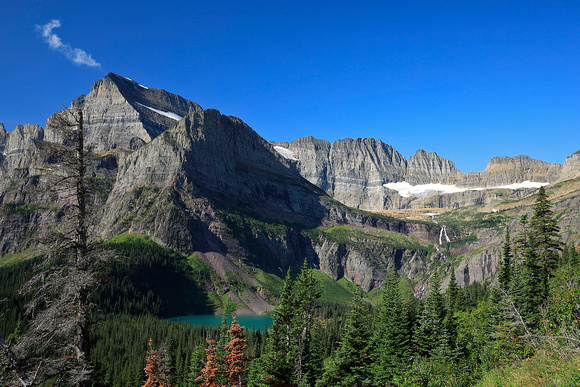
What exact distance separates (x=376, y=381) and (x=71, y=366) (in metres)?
39.1

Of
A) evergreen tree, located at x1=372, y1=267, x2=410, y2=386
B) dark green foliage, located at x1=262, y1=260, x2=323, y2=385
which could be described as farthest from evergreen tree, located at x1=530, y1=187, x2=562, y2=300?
dark green foliage, located at x1=262, y1=260, x2=323, y2=385

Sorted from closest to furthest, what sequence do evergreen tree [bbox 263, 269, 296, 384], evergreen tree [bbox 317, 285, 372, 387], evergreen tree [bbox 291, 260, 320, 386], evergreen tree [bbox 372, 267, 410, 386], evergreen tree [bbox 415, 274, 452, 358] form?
evergreen tree [bbox 317, 285, 372, 387] → evergreen tree [bbox 263, 269, 296, 384] → evergreen tree [bbox 291, 260, 320, 386] → evergreen tree [bbox 415, 274, 452, 358] → evergreen tree [bbox 372, 267, 410, 386]

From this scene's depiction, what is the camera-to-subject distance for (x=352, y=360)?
132ft

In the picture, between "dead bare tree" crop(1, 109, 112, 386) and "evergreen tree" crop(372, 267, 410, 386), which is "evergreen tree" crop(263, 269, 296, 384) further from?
"dead bare tree" crop(1, 109, 112, 386)

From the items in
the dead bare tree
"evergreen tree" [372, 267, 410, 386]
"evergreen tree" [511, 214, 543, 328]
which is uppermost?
the dead bare tree

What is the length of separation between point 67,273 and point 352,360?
3284 centimetres

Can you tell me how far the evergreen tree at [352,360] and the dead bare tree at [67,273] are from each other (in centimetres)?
3047

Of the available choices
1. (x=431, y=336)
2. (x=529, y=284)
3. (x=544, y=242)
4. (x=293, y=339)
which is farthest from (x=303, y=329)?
(x=544, y=242)

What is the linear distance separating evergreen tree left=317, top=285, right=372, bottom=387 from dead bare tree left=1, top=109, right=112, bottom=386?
30469 mm

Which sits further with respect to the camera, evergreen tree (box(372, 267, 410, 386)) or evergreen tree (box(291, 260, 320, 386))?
evergreen tree (box(372, 267, 410, 386))

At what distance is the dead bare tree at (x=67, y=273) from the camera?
1546 cm

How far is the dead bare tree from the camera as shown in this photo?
15461 mm

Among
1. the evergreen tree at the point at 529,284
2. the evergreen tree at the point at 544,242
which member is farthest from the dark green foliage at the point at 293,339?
the evergreen tree at the point at 544,242

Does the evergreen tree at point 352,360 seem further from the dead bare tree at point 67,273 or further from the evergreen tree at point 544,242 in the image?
the dead bare tree at point 67,273
